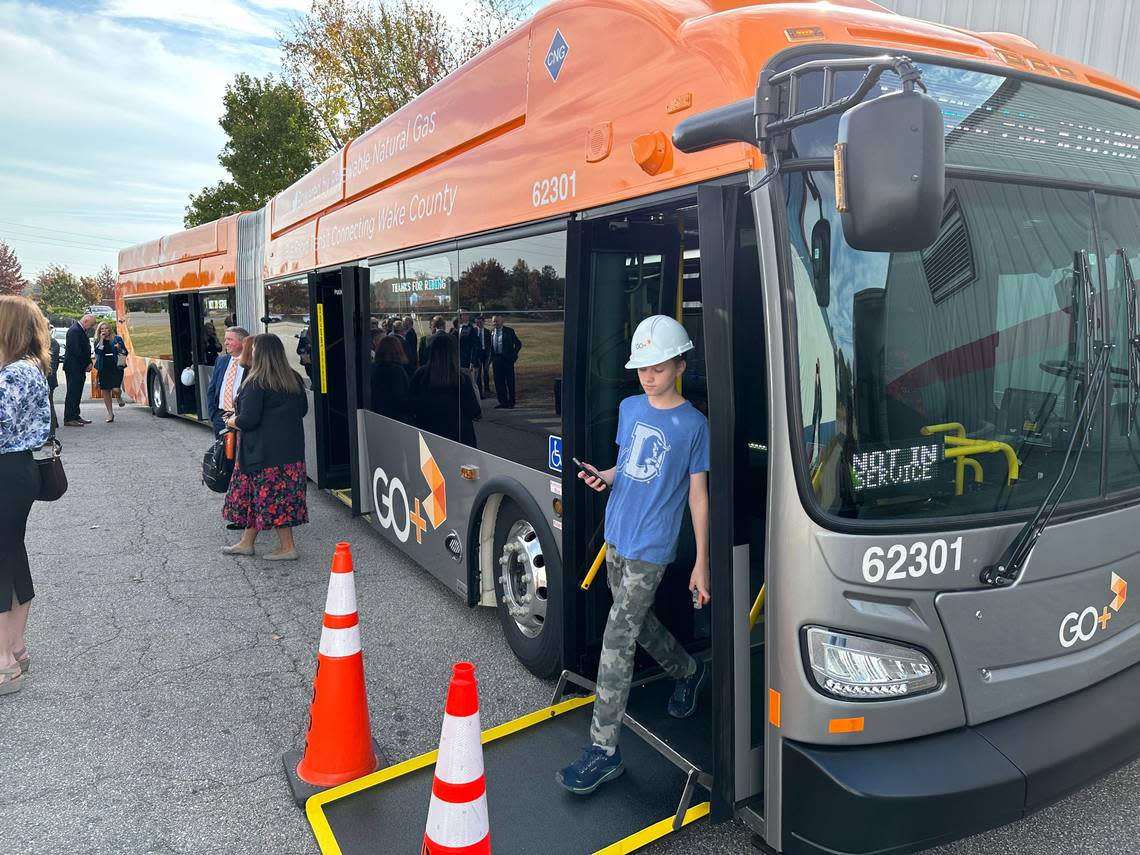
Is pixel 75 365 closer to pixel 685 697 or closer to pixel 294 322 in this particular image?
pixel 294 322

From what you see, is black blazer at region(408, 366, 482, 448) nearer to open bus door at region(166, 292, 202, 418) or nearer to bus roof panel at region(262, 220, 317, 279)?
bus roof panel at region(262, 220, 317, 279)

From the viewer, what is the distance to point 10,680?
390cm

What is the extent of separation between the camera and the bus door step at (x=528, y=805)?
2.67 metres

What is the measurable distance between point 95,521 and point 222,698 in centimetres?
408

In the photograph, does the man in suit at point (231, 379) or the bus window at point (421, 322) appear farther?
the man in suit at point (231, 379)

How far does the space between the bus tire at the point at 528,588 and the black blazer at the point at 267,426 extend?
85.2 inches

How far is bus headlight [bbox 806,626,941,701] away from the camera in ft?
7.45

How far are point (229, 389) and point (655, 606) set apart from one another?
4151 millimetres

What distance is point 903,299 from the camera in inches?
90.6

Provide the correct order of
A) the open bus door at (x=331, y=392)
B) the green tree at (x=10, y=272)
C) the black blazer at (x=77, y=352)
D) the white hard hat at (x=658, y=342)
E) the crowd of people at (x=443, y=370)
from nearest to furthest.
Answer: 1. the white hard hat at (x=658, y=342)
2. the crowd of people at (x=443, y=370)
3. the open bus door at (x=331, y=392)
4. the black blazer at (x=77, y=352)
5. the green tree at (x=10, y=272)

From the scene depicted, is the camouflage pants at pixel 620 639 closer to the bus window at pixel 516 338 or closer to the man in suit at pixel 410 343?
the bus window at pixel 516 338

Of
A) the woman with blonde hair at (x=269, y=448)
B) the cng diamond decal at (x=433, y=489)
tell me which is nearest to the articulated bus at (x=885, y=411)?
the cng diamond decal at (x=433, y=489)

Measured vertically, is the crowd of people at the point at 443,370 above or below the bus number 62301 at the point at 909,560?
above

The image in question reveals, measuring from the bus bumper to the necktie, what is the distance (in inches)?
206
